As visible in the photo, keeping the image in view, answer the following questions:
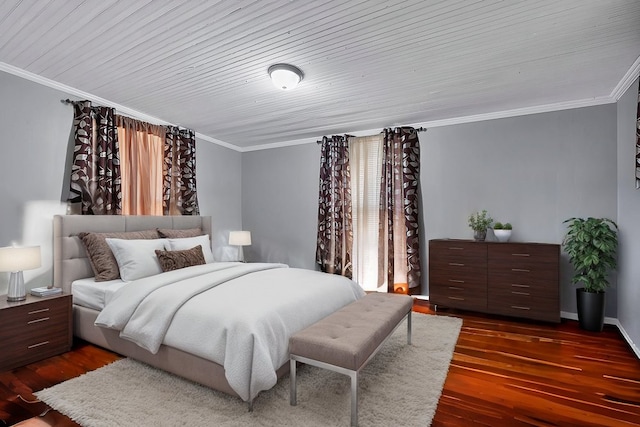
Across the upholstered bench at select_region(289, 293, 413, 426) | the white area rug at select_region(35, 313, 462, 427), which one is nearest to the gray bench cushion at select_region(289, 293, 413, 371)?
the upholstered bench at select_region(289, 293, 413, 426)

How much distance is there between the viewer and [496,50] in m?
2.58

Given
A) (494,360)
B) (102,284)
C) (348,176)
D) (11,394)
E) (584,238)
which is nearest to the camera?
(11,394)

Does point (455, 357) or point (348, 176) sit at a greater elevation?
point (348, 176)

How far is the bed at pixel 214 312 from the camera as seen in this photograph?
6.32ft

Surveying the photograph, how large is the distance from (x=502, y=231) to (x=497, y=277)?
562 mm

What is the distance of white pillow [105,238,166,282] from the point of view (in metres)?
3.09

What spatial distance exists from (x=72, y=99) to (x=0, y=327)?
7.70 feet

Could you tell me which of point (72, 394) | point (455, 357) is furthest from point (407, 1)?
point (72, 394)

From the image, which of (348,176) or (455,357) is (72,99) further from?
(455,357)

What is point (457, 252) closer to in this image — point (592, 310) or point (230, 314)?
point (592, 310)

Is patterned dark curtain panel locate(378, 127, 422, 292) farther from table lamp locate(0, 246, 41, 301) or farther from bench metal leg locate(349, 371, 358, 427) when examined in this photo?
table lamp locate(0, 246, 41, 301)

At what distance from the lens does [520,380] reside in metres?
2.37

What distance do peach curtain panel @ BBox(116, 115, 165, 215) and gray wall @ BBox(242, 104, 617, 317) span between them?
12.1 feet

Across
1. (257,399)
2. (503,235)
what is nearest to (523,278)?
(503,235)
